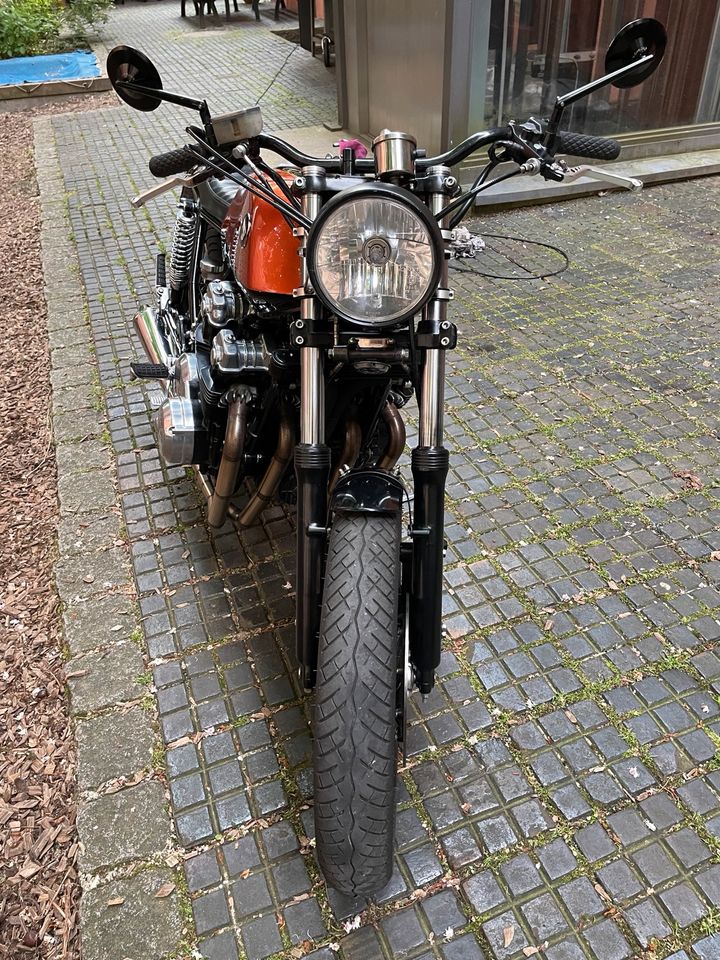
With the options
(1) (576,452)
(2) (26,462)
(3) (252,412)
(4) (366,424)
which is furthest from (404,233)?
(2) (26,462)

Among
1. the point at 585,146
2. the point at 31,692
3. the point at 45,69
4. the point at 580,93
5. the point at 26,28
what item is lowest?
the point at 31,692

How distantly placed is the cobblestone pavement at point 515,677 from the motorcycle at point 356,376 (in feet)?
1.05

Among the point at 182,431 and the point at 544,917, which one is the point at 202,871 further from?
the point at 182,431

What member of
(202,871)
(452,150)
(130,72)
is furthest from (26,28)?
(202,871)

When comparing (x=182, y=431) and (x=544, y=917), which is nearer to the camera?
(x=544, y=917)

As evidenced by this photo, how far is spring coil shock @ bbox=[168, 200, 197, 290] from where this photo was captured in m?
3.71

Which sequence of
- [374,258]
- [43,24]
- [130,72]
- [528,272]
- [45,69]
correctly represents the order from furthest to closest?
[43,24]
[45,69]
[528,272]
[130,72]
[374,258]

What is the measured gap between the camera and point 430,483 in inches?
77.6

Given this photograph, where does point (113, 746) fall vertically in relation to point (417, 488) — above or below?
below

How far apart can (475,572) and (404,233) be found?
1761 mm

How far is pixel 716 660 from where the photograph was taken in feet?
9.00

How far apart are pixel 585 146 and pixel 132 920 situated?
2.70 m

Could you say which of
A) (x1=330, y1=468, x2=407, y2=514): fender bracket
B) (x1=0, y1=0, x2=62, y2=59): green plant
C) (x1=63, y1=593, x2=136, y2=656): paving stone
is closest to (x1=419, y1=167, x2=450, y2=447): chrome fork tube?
(x1=330, y1=468, x2=407, y2=514): fender bracket

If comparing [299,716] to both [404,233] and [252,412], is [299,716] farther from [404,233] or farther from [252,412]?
[404,233]
